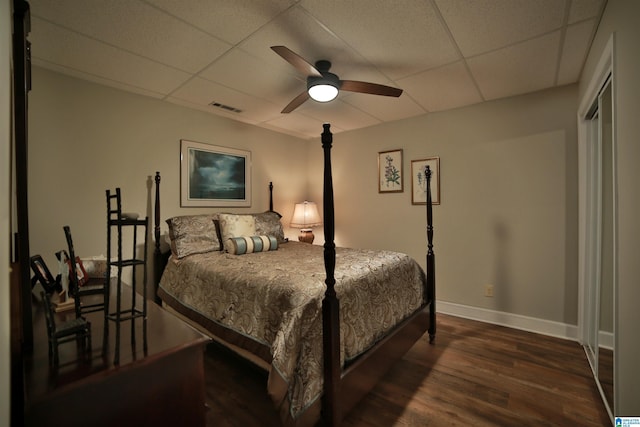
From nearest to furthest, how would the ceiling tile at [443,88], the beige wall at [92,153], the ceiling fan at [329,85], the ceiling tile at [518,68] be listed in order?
the ceiling tile at [518,68]
the ceiling fan at [329,85]
the beige wall at [92,153]
the ceiling tile at [443,88]

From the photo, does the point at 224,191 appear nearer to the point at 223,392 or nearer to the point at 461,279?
the point at 223,392

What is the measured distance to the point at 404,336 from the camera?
86.7 inches

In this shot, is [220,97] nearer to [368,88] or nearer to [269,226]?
[269,226]

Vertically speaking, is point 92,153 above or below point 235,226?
above

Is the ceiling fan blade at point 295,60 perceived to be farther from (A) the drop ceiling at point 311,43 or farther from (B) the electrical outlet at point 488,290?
(B) the electrical outlet at point 488,290

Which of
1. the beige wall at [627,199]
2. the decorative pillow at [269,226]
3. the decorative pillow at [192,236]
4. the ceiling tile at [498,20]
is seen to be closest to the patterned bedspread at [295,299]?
the decorative pillow at [192,236]

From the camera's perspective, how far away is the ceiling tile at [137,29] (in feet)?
5.47

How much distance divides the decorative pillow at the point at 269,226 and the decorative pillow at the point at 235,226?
11 cm

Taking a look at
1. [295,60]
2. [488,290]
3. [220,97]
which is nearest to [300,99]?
[295,60]

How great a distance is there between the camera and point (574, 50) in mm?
2117

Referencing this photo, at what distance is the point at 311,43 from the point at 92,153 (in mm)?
2211

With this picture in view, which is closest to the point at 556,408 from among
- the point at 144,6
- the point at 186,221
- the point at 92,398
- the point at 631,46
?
the point at 631,46

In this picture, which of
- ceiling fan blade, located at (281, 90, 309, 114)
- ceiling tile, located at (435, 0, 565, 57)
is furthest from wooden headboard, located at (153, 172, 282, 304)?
ceiling tile, located at (435, 0, 565, 57)

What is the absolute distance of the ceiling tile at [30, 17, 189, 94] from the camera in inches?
76.0
